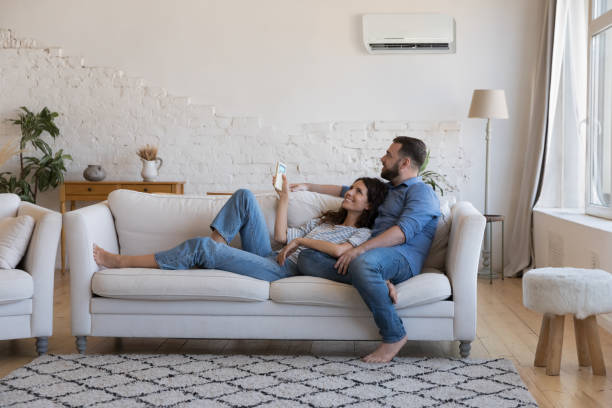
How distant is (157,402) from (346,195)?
1.46 metres

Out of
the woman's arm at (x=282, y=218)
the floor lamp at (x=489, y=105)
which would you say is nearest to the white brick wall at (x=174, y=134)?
the floor lamp at (x=489, y=105)

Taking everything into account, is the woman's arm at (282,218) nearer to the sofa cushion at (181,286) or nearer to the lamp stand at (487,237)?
the sofa cushion at (181,286)

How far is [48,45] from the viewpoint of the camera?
19.5 ft

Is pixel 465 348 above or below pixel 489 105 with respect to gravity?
below

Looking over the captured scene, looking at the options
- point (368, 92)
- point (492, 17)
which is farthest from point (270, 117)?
point (492, 17)

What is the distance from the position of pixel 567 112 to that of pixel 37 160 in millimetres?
4430

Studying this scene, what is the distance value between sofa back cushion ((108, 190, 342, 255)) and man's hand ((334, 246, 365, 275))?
60cm

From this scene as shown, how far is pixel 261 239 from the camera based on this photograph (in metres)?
3.47

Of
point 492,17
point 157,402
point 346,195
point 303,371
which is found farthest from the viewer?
point 492,17

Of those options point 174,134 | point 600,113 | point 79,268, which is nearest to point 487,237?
point 600,113

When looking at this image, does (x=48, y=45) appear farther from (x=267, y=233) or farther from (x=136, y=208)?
(x=267, y=233)

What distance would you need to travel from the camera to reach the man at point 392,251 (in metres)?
3.01

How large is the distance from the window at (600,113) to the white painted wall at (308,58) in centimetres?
104

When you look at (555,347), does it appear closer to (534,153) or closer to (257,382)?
(257,382)
